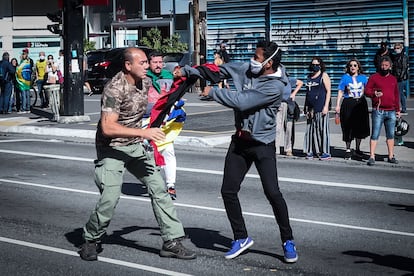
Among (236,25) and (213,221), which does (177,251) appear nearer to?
(213,221)

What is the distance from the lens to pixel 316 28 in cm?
2948

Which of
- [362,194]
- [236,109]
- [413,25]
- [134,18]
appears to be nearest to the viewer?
[236,109]

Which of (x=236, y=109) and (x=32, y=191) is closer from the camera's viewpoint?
(x=236, y=109)

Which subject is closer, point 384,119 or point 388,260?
point 388,260

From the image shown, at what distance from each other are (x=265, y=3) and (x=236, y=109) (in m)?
23.7

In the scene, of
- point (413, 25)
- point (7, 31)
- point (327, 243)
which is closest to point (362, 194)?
point (327, 243)

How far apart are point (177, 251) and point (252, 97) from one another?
1634 millimetres

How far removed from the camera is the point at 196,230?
9570 millimetres

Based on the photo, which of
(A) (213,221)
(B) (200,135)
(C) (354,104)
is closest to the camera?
(A) (213,221)

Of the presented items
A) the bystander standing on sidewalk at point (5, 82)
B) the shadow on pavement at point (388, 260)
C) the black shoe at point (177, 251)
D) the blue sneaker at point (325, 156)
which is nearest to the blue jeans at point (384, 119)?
the blue sneaker at point (325, 156)

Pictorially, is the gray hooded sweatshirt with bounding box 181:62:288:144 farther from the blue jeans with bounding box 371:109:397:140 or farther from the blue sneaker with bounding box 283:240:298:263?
the blue jeans with bounding box 371:109:397:140

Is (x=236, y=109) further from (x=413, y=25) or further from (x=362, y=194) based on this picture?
(x=413, y=25)

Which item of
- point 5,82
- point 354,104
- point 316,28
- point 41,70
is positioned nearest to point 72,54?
point 5,82

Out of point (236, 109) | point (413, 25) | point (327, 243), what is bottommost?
point (327, 243)
